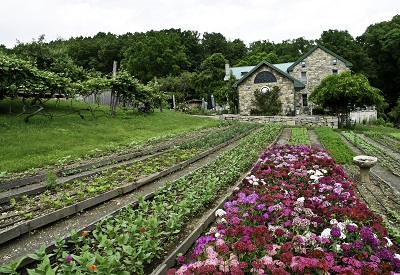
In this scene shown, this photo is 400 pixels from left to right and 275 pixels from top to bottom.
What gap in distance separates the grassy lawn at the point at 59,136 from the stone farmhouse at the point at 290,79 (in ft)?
53.1

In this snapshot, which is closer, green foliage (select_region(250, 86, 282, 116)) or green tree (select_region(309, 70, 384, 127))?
green tree (select_region(309, 70, 384, 127))

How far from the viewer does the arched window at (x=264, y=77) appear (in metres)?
31.4

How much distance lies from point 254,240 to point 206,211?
1980 mm

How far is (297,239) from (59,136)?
36.4ft

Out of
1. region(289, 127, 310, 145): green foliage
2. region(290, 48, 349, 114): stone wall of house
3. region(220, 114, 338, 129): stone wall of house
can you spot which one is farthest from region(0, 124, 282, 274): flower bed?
region(290, 48, 349, 114): stone wall of house

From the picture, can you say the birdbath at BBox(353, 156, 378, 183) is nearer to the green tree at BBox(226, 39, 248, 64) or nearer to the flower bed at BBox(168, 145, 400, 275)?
the flower bed at BBox(168, 145, 400, 275)

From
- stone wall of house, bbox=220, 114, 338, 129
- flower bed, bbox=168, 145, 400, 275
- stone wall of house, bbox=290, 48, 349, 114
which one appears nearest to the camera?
flower bed, bbox=168, 145, 400, 275

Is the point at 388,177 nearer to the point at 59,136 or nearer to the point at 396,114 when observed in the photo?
the point at 59,136

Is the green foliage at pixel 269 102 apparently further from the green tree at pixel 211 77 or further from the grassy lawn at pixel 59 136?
the grassy lawn at pixel 59 136

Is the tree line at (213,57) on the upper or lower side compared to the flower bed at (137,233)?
upper

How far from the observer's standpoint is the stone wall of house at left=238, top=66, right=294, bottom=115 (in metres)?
30.8

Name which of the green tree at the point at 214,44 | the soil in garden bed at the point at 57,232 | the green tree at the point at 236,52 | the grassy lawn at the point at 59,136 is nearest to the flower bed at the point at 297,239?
the soil in garden bed at the point at 57,232

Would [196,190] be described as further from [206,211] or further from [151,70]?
[151,70]

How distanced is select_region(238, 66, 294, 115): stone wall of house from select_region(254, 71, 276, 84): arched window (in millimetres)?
319
